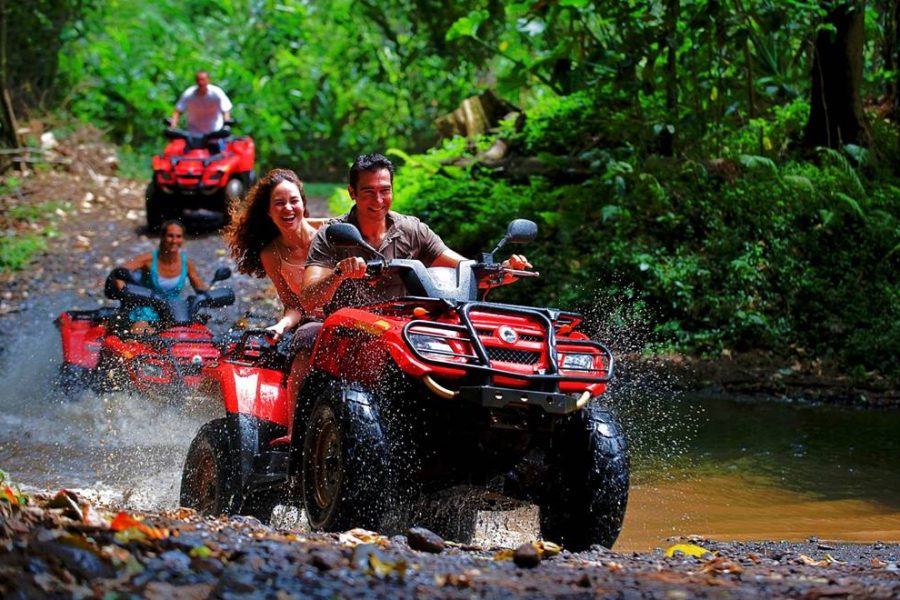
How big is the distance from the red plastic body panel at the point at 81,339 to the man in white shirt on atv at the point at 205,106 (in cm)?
756

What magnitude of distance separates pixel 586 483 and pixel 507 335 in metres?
0.74

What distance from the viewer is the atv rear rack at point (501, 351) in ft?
16.3

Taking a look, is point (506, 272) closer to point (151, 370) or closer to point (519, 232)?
point (519, 232)

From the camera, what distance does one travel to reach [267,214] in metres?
7.40

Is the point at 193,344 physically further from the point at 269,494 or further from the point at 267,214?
the point at 269,494

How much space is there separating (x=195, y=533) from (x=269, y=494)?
6.85 ft

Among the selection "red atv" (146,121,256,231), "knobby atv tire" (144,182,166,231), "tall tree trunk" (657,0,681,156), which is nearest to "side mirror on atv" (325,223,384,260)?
"tall tree trunk" (657,0,681,156)

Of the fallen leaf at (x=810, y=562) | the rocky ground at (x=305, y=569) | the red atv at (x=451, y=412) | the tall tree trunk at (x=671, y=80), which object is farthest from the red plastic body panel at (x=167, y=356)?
the tall tree trunk at (x=671, y=80)

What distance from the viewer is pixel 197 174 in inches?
628

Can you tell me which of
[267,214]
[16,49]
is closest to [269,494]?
[267,214]

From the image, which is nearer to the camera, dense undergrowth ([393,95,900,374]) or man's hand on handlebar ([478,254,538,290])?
man's hand on handlebar ([478,254,538,290])

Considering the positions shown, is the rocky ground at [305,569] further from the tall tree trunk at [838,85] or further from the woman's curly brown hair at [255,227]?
the tall tree trunk at [838,85]

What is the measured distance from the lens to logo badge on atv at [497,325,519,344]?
5.13 m

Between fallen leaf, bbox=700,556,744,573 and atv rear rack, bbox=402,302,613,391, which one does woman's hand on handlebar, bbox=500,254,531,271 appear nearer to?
atv rear rack, bbox=402,302,613,391
